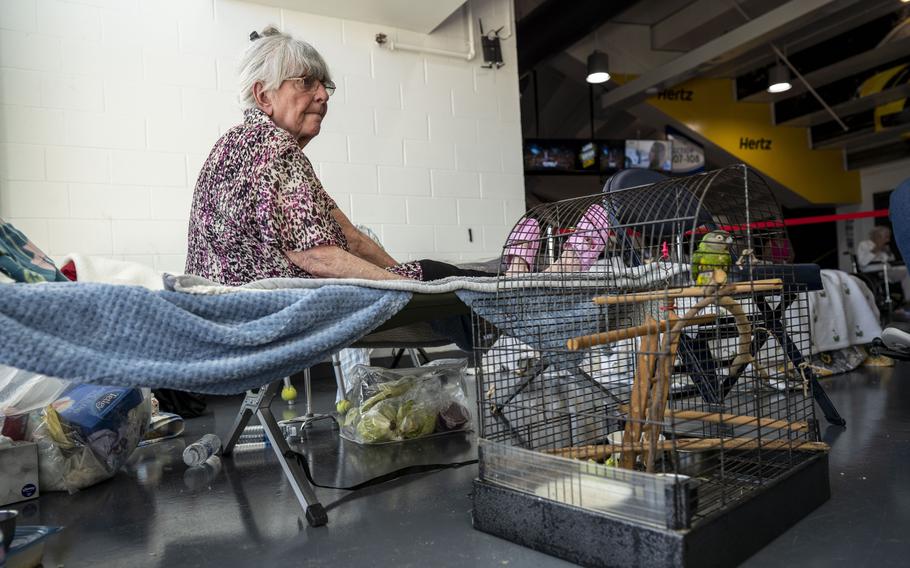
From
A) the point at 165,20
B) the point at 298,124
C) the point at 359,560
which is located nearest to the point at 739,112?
the point at 165,20

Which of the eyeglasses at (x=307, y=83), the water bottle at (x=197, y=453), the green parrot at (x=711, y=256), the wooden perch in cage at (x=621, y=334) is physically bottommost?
the water bottle at (x=197, y=453)

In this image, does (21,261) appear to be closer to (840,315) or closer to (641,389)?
(641,389)

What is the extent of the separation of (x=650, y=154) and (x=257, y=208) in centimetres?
725

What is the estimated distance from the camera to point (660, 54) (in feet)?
27.7

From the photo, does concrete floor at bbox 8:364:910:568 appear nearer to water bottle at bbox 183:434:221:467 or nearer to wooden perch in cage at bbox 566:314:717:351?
water bottle at bbox 183:434:221:467

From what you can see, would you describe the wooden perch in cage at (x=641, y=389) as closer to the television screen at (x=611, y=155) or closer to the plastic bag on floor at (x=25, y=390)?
the plastic bag on floor at (x=25, y=390)

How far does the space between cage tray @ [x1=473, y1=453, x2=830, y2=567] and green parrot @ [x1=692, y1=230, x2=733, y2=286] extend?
43cm

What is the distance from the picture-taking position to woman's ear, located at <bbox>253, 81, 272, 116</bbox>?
1.80m

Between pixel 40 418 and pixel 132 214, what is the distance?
2010mm

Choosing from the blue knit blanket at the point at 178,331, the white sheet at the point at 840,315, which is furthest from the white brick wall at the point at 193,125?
the blue knit blanket at the point at 178,331

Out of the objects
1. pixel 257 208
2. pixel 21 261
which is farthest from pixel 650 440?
pixel 21 261

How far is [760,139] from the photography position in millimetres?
9680

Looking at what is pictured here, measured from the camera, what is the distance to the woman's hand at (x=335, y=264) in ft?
5.20

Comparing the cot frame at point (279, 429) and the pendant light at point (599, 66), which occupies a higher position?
the pendant light at point (599, 66)
